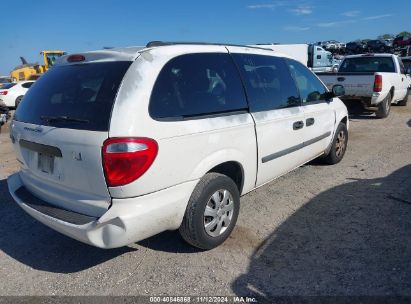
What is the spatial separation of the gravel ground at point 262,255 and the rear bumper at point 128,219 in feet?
1.55

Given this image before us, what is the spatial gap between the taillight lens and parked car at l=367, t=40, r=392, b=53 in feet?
143

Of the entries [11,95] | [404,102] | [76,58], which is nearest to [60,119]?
[76,58]

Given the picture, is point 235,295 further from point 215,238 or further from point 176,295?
point 215,238

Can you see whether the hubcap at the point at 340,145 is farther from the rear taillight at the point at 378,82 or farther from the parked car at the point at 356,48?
the parked car at the point at 356,48

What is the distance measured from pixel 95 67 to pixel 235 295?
7.03 feet

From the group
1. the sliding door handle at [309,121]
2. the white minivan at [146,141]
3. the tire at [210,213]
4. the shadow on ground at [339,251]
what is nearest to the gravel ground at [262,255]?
the shadow on ground at [339,251]

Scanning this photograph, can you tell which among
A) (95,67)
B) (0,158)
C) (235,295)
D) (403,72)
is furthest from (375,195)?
(403,72)

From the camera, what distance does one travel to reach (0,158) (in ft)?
23.7

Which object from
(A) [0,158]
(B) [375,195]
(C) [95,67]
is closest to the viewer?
(C) [95,67]

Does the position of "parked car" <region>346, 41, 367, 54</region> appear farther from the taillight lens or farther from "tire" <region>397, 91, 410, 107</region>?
the taillight lens

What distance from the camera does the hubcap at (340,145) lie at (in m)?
5.82

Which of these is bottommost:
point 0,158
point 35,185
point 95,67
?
point 0,158

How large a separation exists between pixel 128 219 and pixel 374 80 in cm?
851

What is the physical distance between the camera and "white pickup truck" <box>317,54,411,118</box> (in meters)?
9.27
